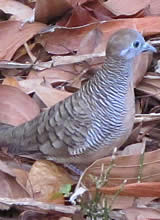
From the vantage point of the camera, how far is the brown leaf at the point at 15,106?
391cm

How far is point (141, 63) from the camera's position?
4020mm

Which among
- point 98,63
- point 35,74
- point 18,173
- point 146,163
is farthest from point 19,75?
point 146,163

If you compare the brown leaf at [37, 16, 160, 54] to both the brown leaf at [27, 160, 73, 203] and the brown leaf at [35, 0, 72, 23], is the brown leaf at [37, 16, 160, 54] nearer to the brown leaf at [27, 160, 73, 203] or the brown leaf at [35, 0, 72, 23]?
the brown leaf at [35, 0, 72, 23]

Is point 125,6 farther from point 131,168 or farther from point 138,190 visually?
point 138,190

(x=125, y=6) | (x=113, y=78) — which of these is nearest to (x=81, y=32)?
(x=125, y=6)

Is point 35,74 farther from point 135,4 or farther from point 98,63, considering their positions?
point 135,4

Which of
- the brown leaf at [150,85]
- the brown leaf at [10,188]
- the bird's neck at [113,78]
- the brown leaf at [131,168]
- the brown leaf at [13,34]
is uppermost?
the brown leaf at [13,34]

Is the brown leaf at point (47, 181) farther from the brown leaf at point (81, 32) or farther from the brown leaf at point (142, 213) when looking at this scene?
the brown leaf at point (81, 32)

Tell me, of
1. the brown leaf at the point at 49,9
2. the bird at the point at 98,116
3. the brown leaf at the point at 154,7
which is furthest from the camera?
the brown leaf at the point at 154,7

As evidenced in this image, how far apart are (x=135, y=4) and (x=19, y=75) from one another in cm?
75

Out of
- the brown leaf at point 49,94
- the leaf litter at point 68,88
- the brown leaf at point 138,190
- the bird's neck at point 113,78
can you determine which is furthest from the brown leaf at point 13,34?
the brown leaf at point 138,190

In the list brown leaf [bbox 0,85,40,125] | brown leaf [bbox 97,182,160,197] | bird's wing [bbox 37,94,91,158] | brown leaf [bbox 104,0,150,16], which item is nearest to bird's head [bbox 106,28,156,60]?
bird's wing [bbox 37,94,91,158]

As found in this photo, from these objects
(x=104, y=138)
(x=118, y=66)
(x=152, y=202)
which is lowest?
(x=152, y=202)

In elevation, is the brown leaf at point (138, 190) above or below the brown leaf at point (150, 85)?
below
